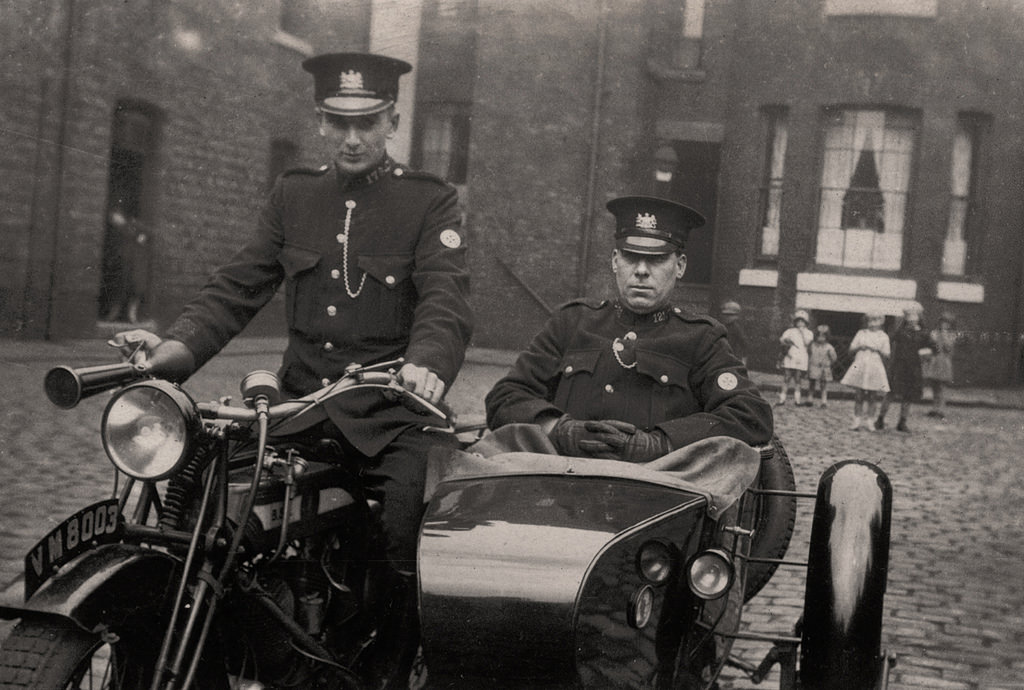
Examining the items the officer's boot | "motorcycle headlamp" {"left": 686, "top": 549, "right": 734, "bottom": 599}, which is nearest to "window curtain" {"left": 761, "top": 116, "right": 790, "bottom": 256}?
the officer's boot

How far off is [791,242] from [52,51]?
3984mm

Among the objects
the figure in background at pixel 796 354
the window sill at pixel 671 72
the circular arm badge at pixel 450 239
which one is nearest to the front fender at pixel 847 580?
the circular arm badge at pixel 450 239

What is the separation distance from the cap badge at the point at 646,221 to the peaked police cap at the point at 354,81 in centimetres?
87

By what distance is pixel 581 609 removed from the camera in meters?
2.27

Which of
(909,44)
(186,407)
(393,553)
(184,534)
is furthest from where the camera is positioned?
(909,44)

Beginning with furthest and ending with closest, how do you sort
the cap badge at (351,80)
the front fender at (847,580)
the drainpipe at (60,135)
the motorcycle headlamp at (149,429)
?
the drainpipe at (60,135)
the cap badge at (351,80)
the front fender at (847,580)
the motorcycle headlamp at (149,429)

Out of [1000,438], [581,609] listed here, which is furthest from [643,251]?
[1000,438]

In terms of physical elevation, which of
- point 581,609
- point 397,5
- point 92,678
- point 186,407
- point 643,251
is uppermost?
point 397,5

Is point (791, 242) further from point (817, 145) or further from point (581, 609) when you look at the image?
point (581, 609)

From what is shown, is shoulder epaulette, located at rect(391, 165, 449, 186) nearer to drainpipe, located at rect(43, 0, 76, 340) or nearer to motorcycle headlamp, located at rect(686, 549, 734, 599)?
motorcycle headlamp, located at rect(686, 549, 734, 599)

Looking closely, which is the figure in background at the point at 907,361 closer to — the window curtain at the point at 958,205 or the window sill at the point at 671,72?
the window curtain at the point at 958,205

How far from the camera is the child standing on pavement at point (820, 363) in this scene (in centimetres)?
538

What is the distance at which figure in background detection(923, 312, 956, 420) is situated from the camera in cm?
509

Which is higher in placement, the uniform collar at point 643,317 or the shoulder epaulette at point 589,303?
the shoulder epaulette at point 589,303
